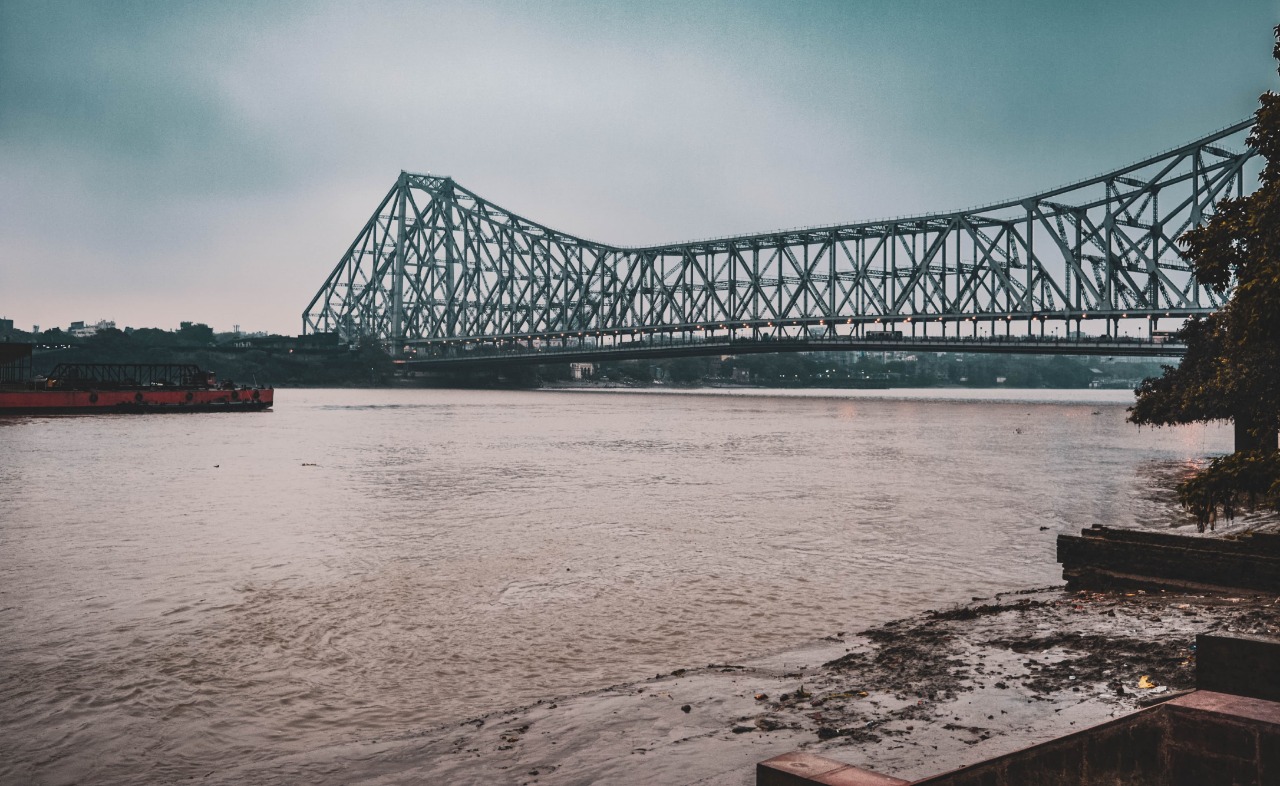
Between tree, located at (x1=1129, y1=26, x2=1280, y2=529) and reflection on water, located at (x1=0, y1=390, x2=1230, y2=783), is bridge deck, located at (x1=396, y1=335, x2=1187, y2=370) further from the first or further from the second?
tree, located at (x1=1129, y1=26, x2=1280, y2=529)

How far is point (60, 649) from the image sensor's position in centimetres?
1002

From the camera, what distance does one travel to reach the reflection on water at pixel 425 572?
27.5ft

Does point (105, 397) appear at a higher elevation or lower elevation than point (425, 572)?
higher

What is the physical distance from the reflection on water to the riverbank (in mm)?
627

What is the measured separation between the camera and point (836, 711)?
746 cm

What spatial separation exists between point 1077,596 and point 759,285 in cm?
12476

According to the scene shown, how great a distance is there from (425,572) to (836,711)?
8341 millimetres

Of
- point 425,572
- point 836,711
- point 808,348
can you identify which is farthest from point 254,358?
point 836,711

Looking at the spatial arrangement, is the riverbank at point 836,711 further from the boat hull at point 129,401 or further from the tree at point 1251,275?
the boat hull at point 129,401

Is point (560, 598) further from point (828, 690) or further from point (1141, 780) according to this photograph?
point (1141, 780)

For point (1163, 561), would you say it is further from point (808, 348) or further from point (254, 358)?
point (254, 358)

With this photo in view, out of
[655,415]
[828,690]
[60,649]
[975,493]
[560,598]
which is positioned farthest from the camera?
[655,415]

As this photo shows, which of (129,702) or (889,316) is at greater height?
(889,316)

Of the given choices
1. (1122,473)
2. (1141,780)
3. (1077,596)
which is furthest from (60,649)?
(1122,473)
